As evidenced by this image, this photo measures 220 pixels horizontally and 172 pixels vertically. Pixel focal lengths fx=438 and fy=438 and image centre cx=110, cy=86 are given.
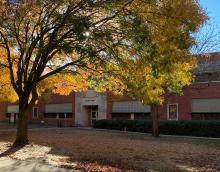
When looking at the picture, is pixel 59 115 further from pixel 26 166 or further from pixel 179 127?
pixel 26 166

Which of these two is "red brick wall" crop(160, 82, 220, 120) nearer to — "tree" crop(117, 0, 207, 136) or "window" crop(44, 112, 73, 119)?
"window" crop(44, 112, 73, 119)

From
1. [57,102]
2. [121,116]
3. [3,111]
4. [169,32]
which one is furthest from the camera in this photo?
[3,111]

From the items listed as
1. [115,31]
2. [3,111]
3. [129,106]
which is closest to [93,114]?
[129,106]

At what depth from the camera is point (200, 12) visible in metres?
15.5

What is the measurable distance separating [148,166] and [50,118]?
47.5 meters

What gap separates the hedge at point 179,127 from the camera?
3594 cm

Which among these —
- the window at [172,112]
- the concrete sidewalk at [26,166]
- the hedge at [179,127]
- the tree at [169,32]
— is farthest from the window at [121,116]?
the concrete sidewalk at [26,166]

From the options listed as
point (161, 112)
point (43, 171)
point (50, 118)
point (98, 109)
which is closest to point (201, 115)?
point (161, 112)

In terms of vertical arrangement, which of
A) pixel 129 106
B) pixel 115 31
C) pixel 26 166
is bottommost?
pixel 26 166

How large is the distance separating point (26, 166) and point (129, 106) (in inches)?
1445

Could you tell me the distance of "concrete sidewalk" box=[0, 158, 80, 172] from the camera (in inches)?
512

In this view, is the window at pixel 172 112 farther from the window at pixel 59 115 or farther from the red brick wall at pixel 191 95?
the window at pixel 59 115

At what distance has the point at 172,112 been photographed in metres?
44.8

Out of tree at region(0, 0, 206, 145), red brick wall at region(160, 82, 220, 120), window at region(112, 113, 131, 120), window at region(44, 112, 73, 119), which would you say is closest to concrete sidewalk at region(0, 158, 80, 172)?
tree at region(0, 0, 206, 145)
